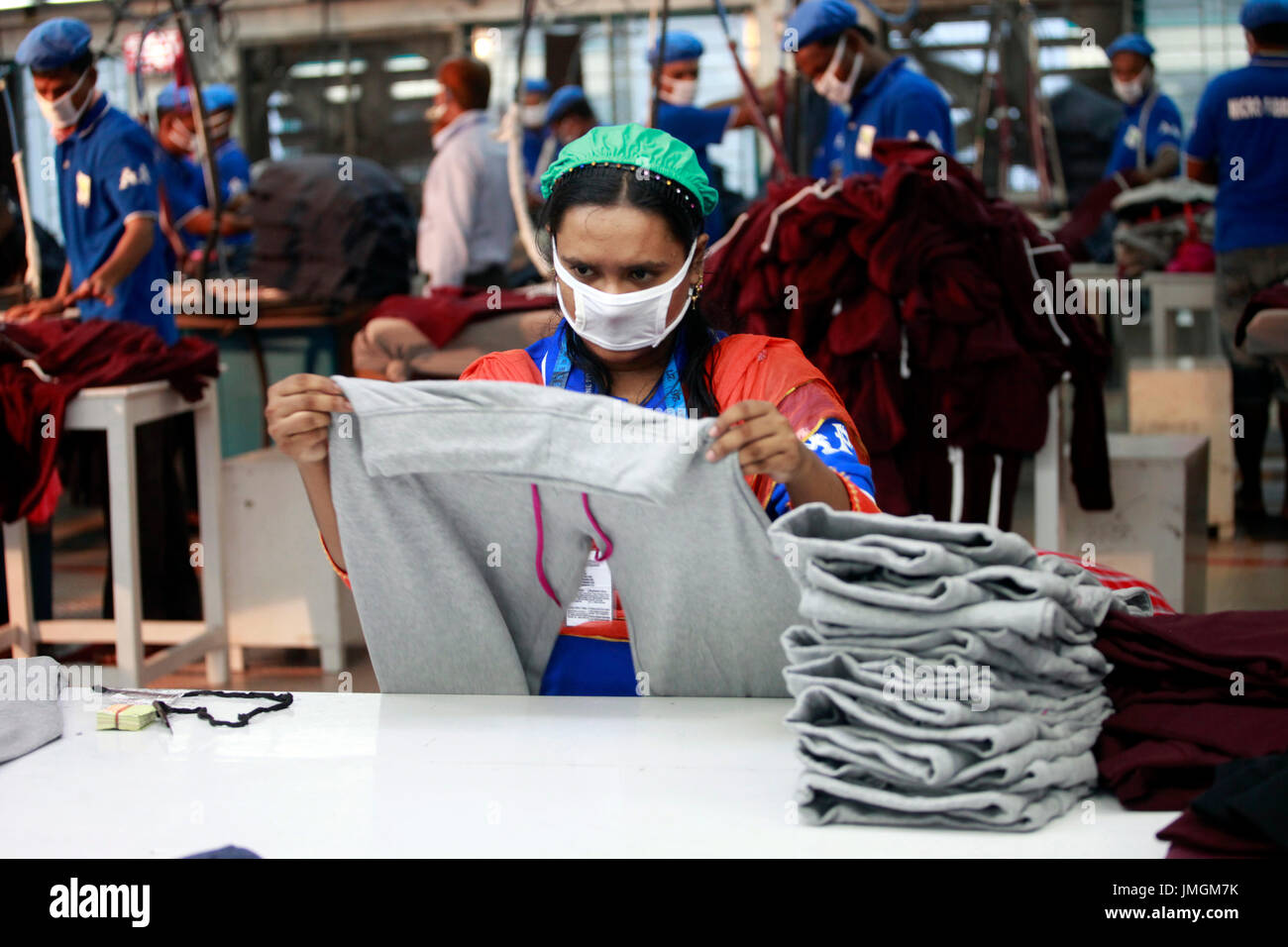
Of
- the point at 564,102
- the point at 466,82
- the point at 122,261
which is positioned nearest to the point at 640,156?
the point at 122,261

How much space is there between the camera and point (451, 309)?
3662mm

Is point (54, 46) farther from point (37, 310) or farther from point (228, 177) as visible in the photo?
point (228, 177)

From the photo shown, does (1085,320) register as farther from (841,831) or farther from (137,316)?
(137,316)

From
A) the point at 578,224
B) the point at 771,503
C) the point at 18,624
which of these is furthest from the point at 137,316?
the point at 771,503

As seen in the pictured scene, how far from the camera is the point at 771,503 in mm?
1564

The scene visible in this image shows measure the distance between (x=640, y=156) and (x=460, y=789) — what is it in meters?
0.91

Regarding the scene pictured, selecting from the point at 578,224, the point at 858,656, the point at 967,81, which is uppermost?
the point at 967,81

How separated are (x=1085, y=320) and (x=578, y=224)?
1736 mm

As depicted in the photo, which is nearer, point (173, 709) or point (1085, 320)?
point (173, 709)

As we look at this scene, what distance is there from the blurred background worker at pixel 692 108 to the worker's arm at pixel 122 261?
182cm

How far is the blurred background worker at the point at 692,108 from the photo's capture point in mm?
4895

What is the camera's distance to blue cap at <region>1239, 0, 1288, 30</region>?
4422 mm

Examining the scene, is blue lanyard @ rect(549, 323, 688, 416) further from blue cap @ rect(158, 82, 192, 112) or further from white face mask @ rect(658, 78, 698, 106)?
blue cap @ rect(158, 82, 192, 112)

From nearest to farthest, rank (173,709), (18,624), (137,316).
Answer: (173,709) < (18,624) < (137,316)
